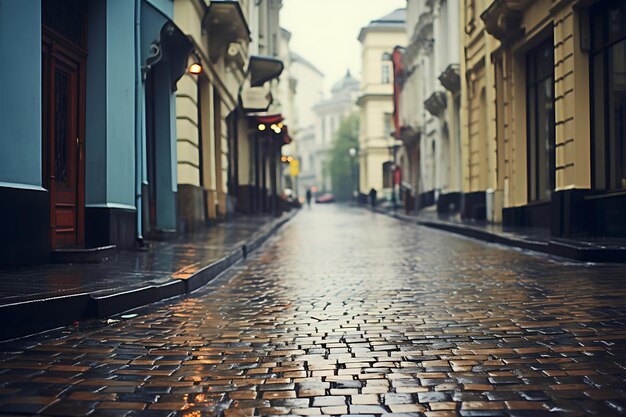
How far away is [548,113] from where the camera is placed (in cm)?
1670

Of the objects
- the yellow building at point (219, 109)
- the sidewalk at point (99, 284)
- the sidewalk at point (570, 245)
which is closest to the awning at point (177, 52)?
the yellow building at point (219, 109)

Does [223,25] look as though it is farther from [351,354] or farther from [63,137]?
[351,354]

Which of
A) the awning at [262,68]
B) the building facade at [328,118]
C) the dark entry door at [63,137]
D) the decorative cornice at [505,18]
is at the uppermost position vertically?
the building facade at [328,118]

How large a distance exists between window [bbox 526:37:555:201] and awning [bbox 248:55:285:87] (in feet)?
38.8

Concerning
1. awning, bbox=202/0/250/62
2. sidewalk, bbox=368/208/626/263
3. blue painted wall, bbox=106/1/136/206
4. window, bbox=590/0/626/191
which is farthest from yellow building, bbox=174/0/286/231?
window, bbox=590/0/626/191

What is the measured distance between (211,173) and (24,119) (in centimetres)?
1126

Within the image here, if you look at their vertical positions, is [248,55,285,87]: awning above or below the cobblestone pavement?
above

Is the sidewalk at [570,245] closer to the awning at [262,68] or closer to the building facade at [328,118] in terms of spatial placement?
the awning at [262,68]

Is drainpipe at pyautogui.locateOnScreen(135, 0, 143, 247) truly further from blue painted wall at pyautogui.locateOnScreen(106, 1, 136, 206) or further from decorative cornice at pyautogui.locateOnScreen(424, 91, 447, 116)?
decorative cornice at pyautogui.locateOnScreen(424, 91, 447, 116)

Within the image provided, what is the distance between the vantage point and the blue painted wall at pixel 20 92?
809 centimetres

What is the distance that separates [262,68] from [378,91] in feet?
126

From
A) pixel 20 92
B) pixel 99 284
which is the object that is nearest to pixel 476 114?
pixel 20 92

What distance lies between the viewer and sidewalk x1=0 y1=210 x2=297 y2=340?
18.3 ft

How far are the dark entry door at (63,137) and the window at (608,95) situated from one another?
8174 millimetres
